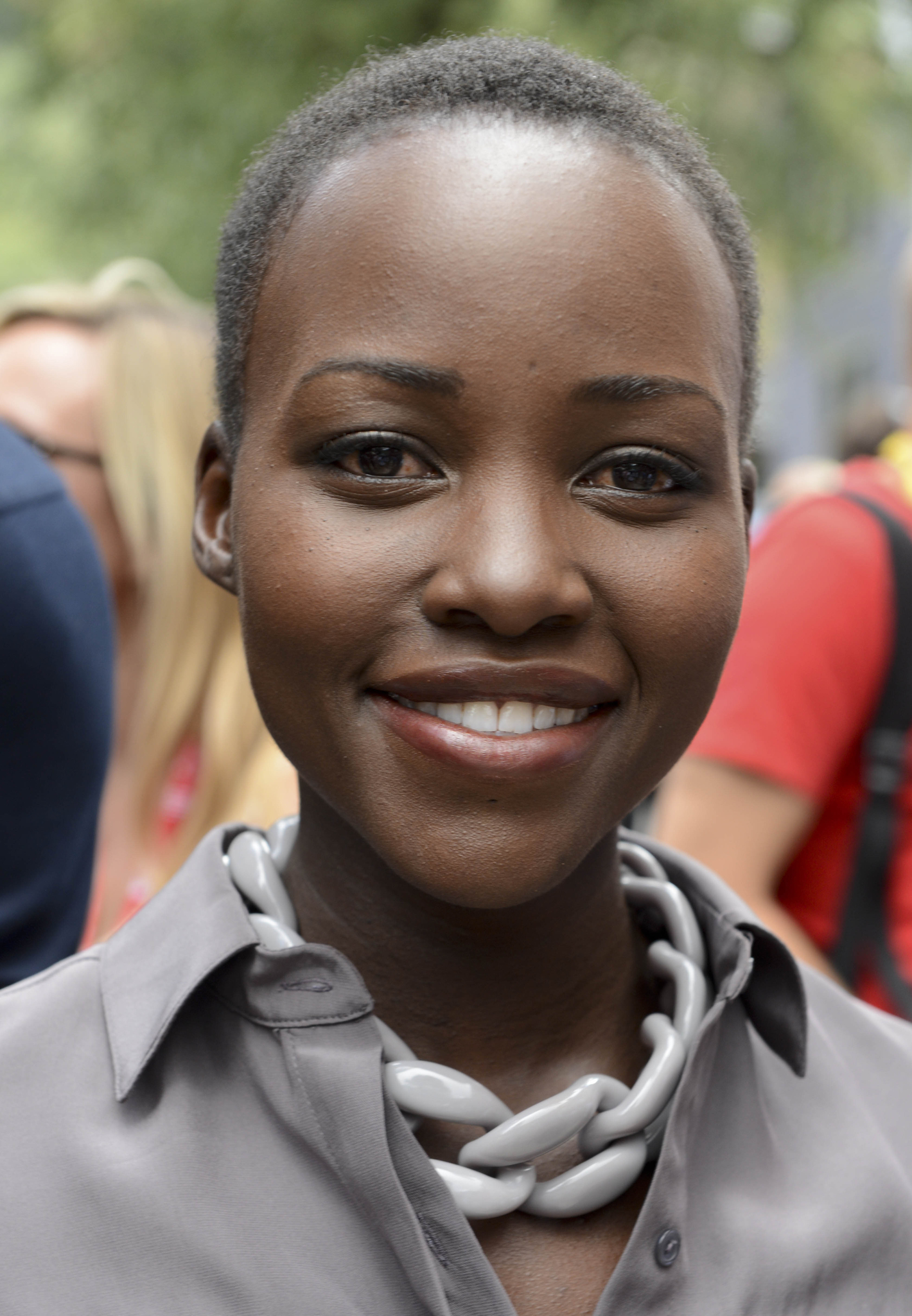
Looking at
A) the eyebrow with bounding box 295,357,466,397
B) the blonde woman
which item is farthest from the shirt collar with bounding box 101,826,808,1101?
the blonde woman

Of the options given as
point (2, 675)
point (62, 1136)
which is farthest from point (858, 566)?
point (62, 1136)

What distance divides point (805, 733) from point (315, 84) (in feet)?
22.1

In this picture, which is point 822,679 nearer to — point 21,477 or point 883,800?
point 883,800

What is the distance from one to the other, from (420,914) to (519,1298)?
1.36 feet

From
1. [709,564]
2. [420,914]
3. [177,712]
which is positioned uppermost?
[709,564]

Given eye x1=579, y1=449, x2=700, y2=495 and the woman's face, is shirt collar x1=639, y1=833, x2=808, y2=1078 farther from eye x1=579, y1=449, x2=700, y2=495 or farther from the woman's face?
eye x1=579, y1=449, x2=700, y2=495

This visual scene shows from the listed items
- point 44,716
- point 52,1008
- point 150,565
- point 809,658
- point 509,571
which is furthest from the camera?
point 150,565

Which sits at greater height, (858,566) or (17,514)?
(17,514)

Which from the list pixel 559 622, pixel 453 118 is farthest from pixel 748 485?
pixel 453 118

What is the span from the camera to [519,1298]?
1.49 meters

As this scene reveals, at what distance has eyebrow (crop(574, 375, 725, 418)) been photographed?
1439 mm

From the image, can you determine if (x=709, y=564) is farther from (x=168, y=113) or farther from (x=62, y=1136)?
(x=168, y=113)

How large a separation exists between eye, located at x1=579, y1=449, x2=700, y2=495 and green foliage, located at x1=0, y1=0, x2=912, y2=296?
23.8 ft

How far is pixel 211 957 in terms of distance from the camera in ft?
5.08
